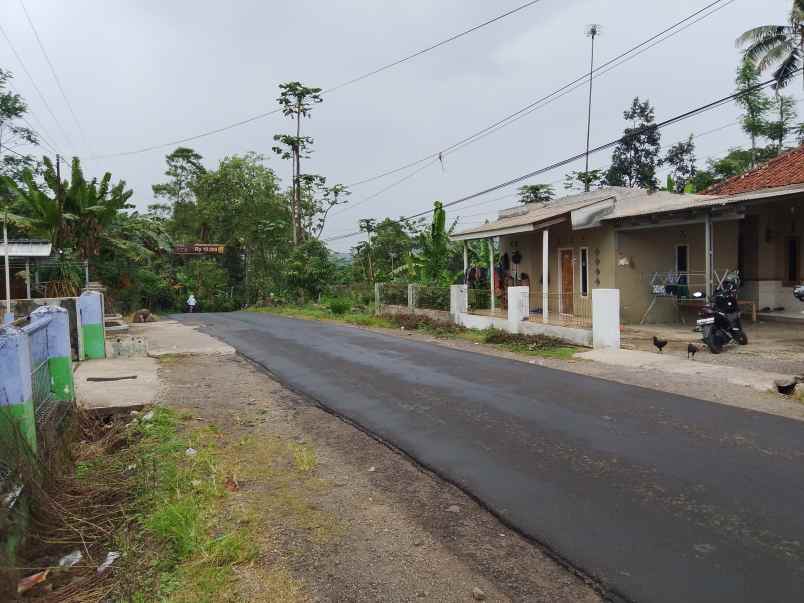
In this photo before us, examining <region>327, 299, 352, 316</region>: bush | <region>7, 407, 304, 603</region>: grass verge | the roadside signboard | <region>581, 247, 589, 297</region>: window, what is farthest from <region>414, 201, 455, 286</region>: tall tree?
the roadside signboard

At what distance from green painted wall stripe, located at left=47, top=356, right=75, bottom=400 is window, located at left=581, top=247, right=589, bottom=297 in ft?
50.6

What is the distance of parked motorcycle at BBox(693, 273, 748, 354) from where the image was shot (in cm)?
1264

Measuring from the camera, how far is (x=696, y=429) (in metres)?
6.93

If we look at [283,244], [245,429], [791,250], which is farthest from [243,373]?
[283,244]

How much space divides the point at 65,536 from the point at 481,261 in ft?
73.0

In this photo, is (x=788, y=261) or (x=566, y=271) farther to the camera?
(x=566, y=271)

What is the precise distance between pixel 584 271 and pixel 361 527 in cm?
1653

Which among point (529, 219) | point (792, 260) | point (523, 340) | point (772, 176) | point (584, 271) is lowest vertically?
point (523, 340)

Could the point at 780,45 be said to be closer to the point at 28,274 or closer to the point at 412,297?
the point at 412,297

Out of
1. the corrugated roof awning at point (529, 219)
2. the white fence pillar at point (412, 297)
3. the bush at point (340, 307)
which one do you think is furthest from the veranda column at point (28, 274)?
the corrugated roof awning at point (529, 219)

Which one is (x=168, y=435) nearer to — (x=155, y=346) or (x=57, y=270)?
(x=155, y=346)

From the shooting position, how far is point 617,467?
5.65m

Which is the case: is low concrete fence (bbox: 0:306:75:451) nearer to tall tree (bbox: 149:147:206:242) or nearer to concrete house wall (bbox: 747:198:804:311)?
concrete house wall (bbox: 747:198:804:311)

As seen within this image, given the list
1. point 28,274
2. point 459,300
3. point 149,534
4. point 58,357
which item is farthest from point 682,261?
point 28,274
